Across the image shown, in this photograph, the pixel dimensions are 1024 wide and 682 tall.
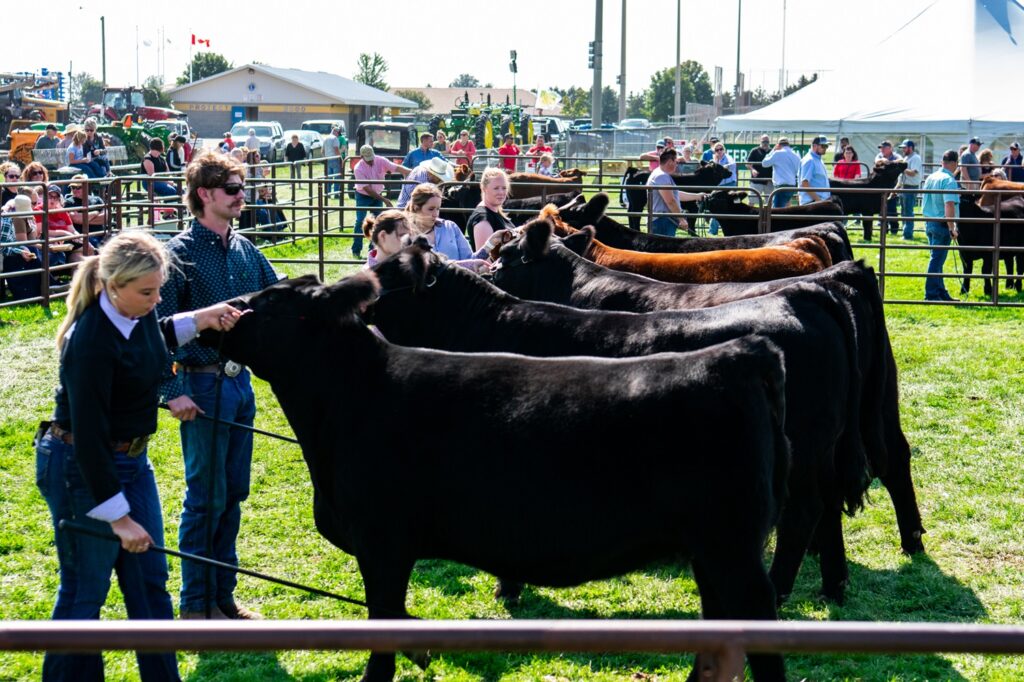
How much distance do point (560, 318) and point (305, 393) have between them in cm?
164

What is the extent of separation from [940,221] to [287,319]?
40.9 feet

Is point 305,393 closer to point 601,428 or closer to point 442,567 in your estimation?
point 601,428

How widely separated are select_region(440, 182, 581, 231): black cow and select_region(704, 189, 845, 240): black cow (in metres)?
2.23

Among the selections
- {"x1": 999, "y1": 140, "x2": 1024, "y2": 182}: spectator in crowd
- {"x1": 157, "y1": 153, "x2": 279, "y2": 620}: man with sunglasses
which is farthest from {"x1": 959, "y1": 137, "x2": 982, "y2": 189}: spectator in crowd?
{"x1": 157, "y1": 153, "x2": 279, "y2": 620}: man with sunglasses

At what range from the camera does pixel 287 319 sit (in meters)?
4.55

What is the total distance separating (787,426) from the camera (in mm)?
5473

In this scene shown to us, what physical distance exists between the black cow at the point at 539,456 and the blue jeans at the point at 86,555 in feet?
2.39

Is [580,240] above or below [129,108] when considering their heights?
below

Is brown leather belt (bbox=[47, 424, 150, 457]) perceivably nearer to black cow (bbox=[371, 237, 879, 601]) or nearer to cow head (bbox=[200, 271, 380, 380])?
cow head (bbox=[200, 271, 380, 380])

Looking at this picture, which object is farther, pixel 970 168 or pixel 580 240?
pixel 970 168

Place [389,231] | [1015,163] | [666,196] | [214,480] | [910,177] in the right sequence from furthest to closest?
1. [910,177]
2. [1015,163]
3. [666,196]
4. [389,231]
5. [214,480]

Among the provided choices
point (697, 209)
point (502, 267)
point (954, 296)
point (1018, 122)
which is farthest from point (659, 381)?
point (1018, 122)

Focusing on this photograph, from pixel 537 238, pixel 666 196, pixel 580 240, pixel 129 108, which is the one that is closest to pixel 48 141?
pixel 666 196

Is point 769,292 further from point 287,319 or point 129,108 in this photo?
point 129,108
